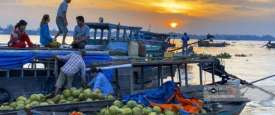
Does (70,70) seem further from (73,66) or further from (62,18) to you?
(62,18)

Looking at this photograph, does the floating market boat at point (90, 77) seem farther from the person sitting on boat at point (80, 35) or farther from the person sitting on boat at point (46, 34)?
the person sitting on boat at point (46, 34)

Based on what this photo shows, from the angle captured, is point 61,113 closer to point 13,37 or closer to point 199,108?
point 199,108

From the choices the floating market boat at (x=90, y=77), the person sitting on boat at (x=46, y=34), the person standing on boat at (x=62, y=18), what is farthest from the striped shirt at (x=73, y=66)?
the person standing on boat at (x=62, y=18)

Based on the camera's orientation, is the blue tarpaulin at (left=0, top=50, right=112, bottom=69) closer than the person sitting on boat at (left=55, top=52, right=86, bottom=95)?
No

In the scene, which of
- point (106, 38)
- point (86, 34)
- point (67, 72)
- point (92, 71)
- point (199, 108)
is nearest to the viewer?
point (199, 108)

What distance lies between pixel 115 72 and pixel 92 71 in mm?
1631

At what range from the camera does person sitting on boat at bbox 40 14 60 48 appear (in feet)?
55.0

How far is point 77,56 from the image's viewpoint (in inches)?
543

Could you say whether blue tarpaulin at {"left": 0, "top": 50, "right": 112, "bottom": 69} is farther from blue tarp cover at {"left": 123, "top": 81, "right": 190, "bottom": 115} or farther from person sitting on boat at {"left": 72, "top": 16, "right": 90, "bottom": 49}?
blue tarp cover at {"left": 123, "top": 81, "right": 190, "bottom": 115}

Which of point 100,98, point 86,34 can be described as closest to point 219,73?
point 86,34

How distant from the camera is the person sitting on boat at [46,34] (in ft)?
55.0

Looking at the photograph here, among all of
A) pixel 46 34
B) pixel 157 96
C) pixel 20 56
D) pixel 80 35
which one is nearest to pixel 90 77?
pixel 80 35

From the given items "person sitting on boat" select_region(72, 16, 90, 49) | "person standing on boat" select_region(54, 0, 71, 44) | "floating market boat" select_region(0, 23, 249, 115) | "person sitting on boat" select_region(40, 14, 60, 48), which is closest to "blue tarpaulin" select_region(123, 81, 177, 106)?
"floating market boat" select_region(0, 23, 249, 115)

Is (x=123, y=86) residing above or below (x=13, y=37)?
below
